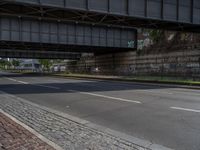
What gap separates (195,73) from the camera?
32.3 metres

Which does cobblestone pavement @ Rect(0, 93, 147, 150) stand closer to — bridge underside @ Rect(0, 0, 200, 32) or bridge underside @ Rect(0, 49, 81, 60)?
bridge underside @ Rect(0, 0, 200, 32)

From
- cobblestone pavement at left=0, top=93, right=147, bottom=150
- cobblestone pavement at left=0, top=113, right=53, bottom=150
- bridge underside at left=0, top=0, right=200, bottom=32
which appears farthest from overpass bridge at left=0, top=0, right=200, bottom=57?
cobblestone pavement at left=0, top=113, right=53, bottom=150

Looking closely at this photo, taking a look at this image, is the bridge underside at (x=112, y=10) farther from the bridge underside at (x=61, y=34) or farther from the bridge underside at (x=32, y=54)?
the bridge underside at (x=32, y=54)

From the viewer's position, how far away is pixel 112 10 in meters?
22.8

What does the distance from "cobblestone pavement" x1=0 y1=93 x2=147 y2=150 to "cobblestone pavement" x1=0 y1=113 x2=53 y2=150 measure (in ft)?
1.25

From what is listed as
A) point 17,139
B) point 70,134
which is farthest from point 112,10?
point 17,139

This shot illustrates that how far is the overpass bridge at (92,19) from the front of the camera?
21.7 m

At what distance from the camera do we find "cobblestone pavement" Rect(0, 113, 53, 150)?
5062 mm

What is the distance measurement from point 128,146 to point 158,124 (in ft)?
7.79

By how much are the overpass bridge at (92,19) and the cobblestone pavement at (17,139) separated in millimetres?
14208

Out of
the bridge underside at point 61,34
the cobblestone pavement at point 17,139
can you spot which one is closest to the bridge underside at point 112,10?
the bridge underside at point 61,34

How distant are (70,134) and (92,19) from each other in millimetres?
20784

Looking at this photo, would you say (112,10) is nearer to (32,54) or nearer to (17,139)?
(17,139)

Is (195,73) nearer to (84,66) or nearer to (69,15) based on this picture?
(69,15)
